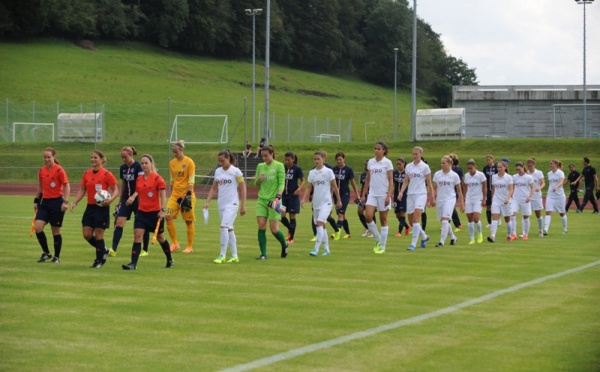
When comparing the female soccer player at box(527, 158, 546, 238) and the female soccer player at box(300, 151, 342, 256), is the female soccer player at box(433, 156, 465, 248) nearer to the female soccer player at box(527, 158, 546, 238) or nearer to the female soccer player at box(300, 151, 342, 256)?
the female soccer player at box(300, 151, 342, 256)

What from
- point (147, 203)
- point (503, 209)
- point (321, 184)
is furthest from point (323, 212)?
point (503, 209)

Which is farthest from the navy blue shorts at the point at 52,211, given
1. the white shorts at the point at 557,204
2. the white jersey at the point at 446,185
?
the white shorts at the point at 557,204

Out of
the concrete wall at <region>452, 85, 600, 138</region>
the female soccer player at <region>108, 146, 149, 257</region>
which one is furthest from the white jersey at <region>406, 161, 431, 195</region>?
the concrete wall at <region>452, 85, 600, 138</region>

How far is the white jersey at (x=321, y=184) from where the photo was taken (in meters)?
18.9

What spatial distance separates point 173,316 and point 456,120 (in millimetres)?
50022

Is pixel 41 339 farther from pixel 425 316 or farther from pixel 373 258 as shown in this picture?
pixel 373 258

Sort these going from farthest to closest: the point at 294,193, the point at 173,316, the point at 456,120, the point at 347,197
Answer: the point at 456,120 → the point at 347,197 → the point at 294,193 → the point at 173,316

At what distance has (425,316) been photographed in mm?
10867

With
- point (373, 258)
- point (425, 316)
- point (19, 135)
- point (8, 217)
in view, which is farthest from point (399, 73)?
point (425, 316)

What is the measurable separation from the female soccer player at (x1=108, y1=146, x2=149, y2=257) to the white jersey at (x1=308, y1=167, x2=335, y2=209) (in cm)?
342

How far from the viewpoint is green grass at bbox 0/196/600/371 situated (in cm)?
843

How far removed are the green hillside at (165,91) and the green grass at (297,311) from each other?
4960cm

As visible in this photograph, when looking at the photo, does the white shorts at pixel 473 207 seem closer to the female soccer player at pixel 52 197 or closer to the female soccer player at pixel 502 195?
the female soccer player at pixel 502 195

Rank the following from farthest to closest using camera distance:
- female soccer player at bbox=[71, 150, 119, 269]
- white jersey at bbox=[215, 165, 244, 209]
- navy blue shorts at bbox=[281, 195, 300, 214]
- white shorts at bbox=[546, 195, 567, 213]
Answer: white shorts at bbox=[546, 195, 567, 213] < navy blue shorts at bbox=[281, 195, 300, 214] < white jersey at bbox=[215, 165, 244, 209] < female soccer player at bbox=[71, 150, 119, 269]
